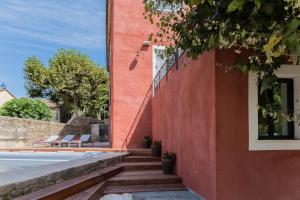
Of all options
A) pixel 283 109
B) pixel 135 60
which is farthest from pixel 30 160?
pixel 283 109

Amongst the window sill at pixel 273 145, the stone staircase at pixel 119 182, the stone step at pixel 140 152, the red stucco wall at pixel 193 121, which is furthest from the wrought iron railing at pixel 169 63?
the stone staircase at pixel 119 182

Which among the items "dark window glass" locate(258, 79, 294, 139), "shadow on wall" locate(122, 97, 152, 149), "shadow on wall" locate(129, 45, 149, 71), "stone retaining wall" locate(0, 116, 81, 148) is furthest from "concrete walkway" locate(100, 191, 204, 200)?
"stone retaining wall" locate(0, 116, 81, 148)

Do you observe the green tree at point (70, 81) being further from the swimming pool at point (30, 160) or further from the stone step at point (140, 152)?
the stone step at point (140, 152)

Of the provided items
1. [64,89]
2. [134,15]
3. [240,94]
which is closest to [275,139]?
[240,94]

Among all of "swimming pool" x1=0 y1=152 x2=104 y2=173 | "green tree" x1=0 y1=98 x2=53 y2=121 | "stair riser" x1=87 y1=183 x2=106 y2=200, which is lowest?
"stair riser" x1=87 y1=183 x2=106 y2=200

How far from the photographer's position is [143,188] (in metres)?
8.51

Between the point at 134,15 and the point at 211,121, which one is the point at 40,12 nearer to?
the point at 134,15

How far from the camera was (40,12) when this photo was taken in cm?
3119

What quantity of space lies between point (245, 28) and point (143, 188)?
539 cm

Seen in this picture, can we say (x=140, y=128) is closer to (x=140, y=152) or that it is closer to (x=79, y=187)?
(x=140, y=152)

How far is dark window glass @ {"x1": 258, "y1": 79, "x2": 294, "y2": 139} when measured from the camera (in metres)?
6.37

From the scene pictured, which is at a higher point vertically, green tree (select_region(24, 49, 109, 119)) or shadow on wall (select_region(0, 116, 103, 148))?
green tree (select_region(24, 49, 109, 119))

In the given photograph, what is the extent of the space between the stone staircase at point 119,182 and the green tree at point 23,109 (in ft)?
59.7

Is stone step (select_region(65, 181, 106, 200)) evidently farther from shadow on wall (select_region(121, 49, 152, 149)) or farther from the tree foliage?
shadow on wall (select_region(121, 49, 152, 149))
